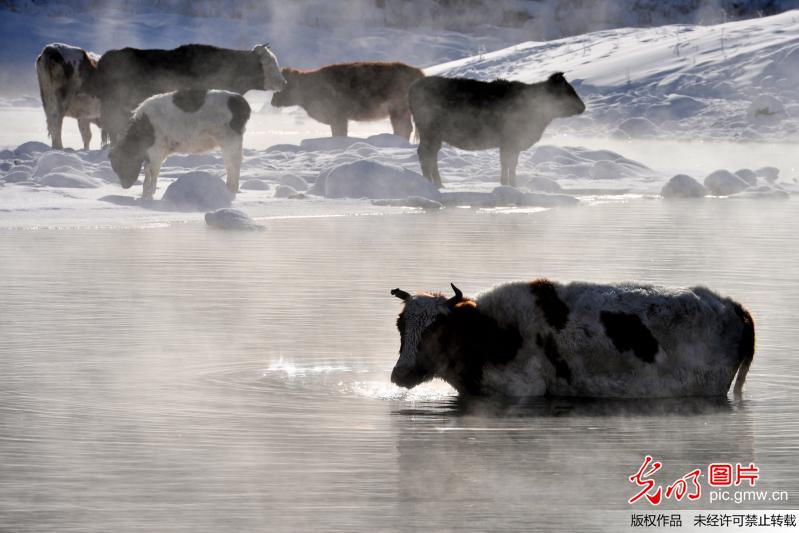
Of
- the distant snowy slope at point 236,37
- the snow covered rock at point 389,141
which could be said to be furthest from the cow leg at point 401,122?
the distant snowy slope at point 236,37

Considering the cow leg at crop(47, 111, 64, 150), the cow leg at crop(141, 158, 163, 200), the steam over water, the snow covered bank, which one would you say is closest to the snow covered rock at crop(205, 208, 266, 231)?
the snow covered bank

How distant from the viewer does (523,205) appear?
77.5 ft

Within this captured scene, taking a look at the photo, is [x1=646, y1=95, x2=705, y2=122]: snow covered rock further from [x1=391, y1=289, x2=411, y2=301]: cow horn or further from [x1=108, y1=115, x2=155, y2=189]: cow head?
[x1=391, y1=289, x2=411, y2=301]: cow horn

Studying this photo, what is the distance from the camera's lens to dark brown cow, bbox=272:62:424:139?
31234 millimetres

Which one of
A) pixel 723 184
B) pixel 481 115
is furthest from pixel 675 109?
pixel 481 115

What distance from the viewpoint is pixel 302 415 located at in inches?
298

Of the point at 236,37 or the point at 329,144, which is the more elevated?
the point at 236,37

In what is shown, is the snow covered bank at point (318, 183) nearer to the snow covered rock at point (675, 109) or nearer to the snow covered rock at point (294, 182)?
the snow covered rock at point (294, 182)

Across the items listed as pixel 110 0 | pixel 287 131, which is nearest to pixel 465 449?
pixel 287 131

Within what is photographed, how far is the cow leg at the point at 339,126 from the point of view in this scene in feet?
105

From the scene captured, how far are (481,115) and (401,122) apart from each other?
6711 mm

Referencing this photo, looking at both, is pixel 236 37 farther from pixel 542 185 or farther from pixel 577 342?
pixel 577 342

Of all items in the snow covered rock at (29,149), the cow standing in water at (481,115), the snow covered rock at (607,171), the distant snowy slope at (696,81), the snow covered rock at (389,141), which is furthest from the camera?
the distant snowy slope at (696,81)

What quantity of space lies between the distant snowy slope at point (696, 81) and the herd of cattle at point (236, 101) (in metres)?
17.8
